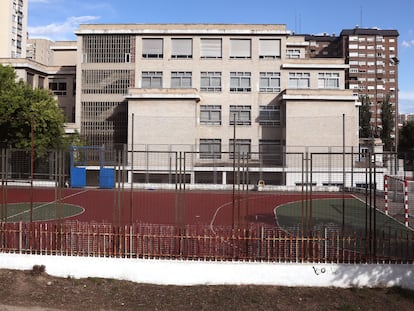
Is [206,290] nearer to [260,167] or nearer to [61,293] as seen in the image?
[61,293]

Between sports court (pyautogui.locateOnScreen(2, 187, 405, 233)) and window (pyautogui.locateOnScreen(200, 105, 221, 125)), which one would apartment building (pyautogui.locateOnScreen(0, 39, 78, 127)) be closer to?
window (pyautogui.locateOnScreen(200, 105, 221, 125))

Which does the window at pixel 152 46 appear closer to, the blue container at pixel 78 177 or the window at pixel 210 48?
the window at pixel 210 48

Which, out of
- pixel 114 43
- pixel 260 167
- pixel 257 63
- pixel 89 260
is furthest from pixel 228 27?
pixel 89 260

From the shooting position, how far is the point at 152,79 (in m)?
44.6

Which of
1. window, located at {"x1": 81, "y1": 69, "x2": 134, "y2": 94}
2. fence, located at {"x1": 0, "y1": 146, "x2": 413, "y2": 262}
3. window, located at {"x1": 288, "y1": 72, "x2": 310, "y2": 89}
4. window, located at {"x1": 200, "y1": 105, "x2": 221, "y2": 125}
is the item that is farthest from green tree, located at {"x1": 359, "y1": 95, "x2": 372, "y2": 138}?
window, located at {"x1": 81, "y1": 69, "x2": 134, "y2": 94}

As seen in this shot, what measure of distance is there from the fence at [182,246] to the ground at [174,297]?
73cm

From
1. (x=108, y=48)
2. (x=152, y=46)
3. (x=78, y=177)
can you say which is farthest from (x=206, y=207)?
(x=108, y=48)

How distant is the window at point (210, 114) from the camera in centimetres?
4366

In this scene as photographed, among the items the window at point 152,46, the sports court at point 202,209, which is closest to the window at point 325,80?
the window at point 152,46

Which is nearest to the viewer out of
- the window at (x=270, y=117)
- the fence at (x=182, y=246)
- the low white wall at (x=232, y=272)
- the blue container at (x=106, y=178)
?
the low white wall at (x=232, y=272)

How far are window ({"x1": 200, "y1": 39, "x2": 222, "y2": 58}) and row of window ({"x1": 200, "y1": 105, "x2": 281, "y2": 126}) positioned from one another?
5.52 metres

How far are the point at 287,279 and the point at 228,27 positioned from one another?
38.7 m

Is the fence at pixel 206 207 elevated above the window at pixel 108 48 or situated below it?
below

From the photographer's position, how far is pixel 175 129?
39.3m
